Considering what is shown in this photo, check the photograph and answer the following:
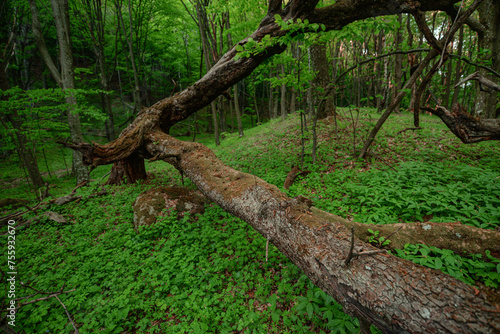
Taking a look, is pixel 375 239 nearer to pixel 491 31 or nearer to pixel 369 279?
pixel 369 279

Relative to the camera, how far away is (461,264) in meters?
2.18

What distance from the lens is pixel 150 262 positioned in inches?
127

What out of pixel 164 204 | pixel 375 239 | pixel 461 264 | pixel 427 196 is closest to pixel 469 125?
pixel 427 196

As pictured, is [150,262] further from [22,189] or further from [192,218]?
[22,189]

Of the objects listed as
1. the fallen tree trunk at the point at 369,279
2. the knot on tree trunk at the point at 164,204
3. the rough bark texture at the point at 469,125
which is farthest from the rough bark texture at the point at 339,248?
the rough bark texture at the point at 469,125

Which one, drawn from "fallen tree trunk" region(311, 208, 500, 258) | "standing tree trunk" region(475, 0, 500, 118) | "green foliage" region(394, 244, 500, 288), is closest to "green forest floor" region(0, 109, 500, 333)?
"green foliage" region(394, 244, 500, 288)

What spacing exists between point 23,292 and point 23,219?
2716 millimetres

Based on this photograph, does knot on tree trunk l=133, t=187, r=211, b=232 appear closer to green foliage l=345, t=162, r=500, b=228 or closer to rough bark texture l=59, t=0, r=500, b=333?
rough bark texture l=59, t=0, r=500, b=333

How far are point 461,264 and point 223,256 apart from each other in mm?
3073

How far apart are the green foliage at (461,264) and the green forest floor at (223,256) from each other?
0.04 feet

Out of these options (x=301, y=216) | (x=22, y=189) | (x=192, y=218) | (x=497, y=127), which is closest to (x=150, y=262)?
(x=192, y=218)

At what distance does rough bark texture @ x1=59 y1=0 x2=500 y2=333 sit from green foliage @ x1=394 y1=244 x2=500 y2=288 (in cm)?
100

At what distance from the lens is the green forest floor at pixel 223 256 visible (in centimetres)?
231

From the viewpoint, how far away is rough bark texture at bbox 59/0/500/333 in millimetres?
1199
